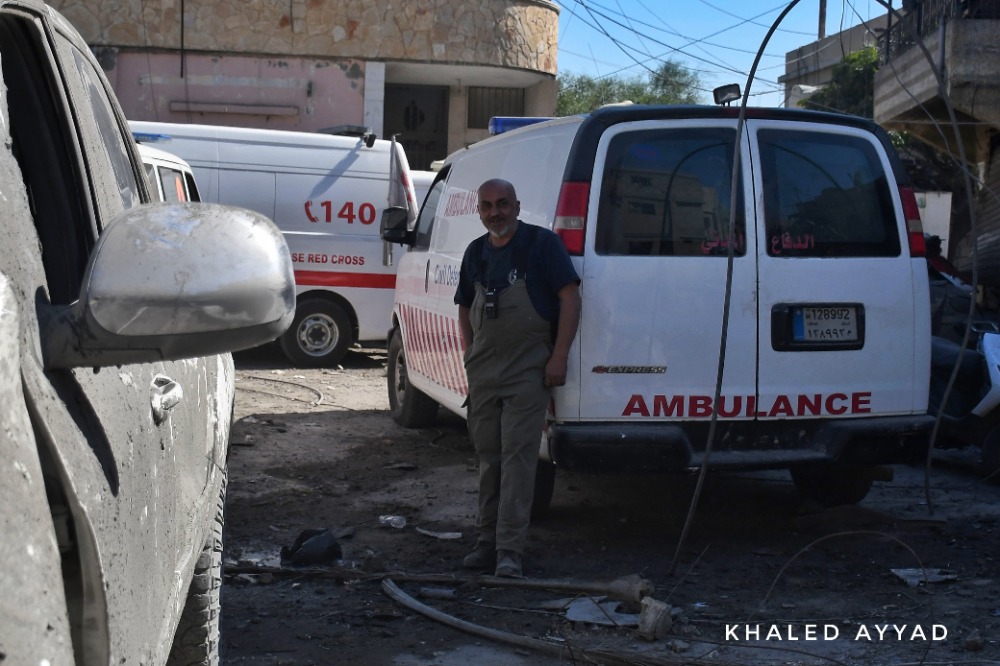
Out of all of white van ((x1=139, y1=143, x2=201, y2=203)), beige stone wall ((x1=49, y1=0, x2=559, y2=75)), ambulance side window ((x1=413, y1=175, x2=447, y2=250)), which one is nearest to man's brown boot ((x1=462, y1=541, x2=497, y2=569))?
ambulance side window ((x1=413, y1=175, x2=447, y2=250))

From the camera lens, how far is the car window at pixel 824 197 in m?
5.47

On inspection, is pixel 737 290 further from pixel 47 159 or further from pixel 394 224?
pixel 47 159

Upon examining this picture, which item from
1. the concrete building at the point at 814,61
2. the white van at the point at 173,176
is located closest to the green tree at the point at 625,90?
the concrete building at the point at 814,61

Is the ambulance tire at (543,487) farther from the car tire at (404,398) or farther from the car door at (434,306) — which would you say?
the car tire at (404,398)

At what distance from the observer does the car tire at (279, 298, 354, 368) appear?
39.3ft

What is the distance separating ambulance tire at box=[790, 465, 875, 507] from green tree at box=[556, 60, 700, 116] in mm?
29697

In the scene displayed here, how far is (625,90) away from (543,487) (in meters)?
34.5

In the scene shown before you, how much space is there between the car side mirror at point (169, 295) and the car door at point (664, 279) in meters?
3.71

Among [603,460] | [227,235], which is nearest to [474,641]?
[603,460]

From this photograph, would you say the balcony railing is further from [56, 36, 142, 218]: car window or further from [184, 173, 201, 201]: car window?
[56, 36, 142, 218]: car window

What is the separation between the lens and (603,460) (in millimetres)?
5184

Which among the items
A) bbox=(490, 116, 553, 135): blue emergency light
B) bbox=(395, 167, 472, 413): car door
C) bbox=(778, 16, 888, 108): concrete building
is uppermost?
bbox=(778, 16, 888, 108): concrete building

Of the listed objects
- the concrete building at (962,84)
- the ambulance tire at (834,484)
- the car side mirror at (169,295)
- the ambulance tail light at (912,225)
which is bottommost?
the ambulance tire at (834,484)

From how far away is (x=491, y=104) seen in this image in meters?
22.0
